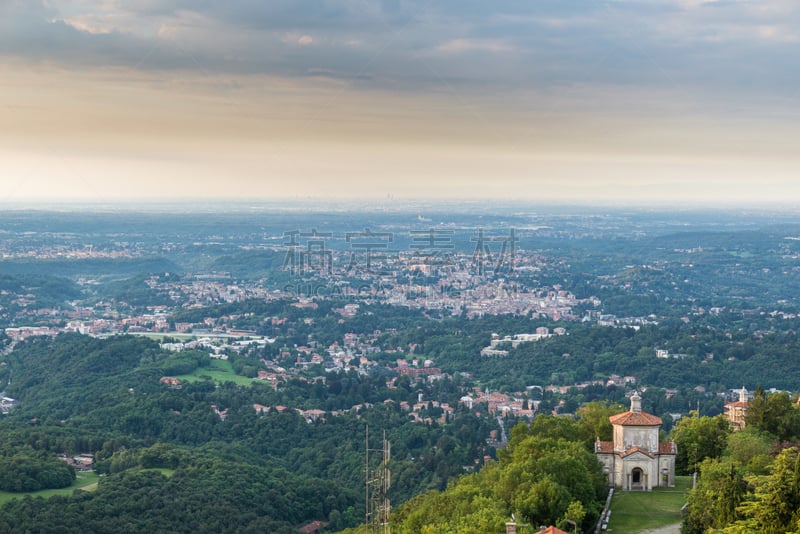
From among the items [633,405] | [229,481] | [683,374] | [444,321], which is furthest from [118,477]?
[444,321]

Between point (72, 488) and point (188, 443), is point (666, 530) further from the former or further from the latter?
point (188, 443)

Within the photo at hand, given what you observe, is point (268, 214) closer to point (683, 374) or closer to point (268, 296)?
point (268, 296)

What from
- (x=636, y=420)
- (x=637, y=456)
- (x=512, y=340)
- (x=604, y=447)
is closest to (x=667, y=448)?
(x=637, y=456)

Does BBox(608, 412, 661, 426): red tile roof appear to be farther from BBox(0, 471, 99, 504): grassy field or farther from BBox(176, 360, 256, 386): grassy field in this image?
BBox(176, 360, 256, 386): grassy field

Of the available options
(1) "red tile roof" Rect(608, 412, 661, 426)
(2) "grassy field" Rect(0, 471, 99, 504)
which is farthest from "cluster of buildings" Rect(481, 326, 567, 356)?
(1) "red tile roof" Rect(608, 412, 661, 426)

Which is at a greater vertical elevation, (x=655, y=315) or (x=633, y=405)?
(x=633, y=405)

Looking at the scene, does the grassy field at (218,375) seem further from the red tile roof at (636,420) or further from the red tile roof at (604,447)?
the red tile roof at (636,420)
